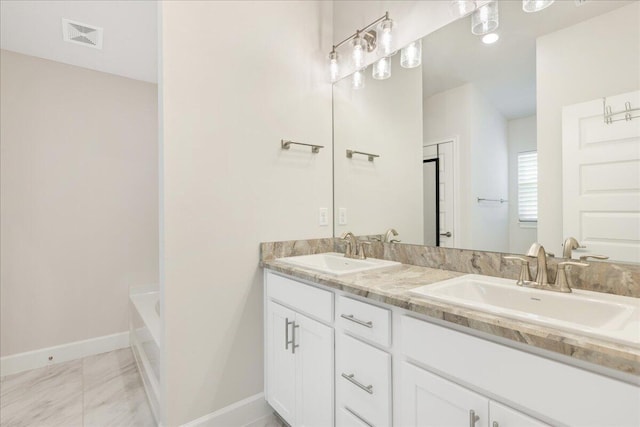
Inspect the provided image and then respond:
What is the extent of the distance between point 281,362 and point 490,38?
1.86 metres

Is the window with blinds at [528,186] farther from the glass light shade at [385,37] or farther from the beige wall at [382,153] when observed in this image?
the glass light shade at [385,37]

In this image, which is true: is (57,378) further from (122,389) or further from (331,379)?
(331,379)

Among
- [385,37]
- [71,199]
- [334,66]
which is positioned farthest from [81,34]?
[385,37]

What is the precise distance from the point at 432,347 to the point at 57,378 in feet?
9.13

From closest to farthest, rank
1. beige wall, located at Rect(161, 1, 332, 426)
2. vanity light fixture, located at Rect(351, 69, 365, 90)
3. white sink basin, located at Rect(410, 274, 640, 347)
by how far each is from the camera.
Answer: white sink basin, located at Rect(410, 274, 640, 347)
beige wall, located at Rect(161, 1, 332, 426)
vanity light fixture, located at Rect(351, 69, 365, 90)

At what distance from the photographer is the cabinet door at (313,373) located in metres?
1.32

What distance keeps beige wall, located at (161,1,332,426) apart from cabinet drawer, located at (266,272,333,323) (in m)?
0.16

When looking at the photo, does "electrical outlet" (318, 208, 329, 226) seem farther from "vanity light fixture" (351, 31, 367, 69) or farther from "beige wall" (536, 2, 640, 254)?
"beige wall" (536, 2, 640, 254)

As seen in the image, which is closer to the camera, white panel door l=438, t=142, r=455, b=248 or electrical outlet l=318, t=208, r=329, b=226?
white panel door l=438, t=142, r=455, b=248

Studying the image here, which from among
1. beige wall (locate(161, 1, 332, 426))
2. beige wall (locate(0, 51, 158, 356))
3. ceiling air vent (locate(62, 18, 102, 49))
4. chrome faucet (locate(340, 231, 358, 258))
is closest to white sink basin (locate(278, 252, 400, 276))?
chrome faucet (locate(340, 231, 358, 258))

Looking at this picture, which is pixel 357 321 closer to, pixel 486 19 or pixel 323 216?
pixel 323 216

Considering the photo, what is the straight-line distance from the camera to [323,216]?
82.5 inches

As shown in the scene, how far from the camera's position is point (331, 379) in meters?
1.30

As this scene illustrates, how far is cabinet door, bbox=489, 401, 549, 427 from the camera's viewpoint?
72cm
